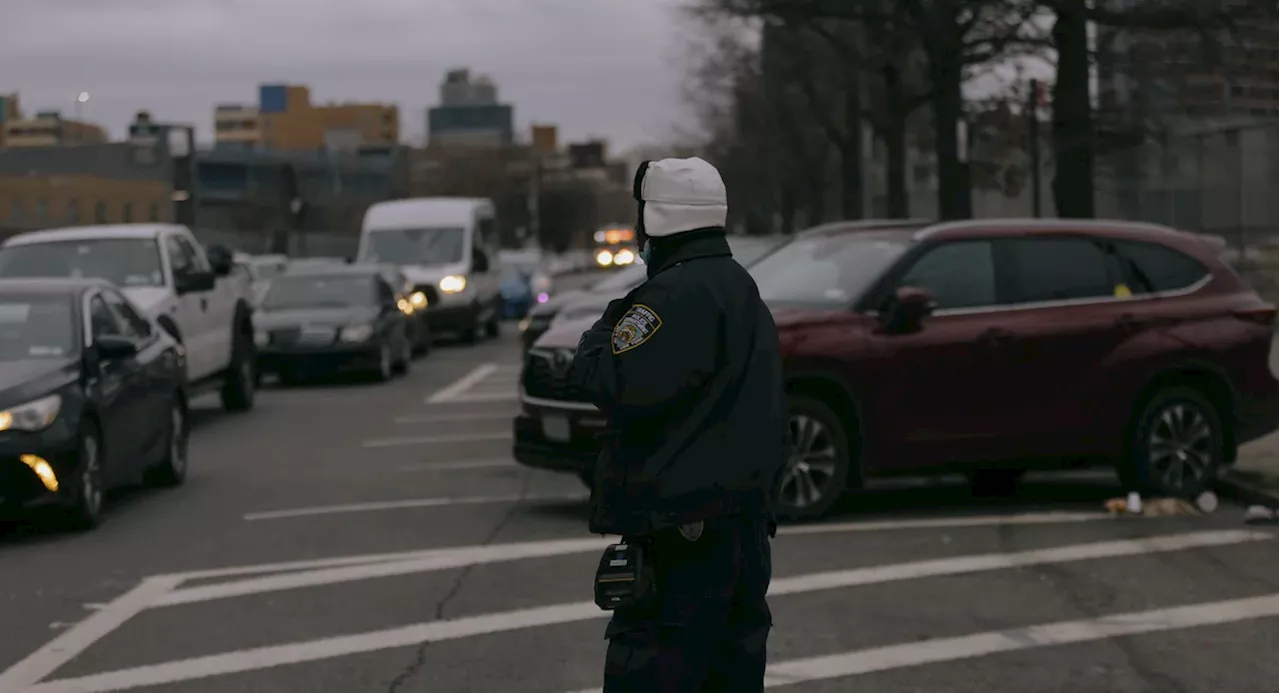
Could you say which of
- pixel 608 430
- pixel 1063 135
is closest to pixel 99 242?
pixel 1063 135

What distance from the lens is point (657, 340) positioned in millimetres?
4375

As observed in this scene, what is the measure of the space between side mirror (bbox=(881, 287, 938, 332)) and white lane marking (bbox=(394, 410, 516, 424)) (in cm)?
806

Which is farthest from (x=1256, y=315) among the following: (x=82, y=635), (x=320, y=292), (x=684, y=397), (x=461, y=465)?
(x=320, y=292)

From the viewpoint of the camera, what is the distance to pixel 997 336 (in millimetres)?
11469

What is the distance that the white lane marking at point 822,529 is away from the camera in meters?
9.86

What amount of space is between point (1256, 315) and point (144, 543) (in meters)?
6.75

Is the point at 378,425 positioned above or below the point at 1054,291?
below

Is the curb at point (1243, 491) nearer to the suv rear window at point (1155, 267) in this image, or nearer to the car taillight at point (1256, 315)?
the car taillight at point (1256, 315)

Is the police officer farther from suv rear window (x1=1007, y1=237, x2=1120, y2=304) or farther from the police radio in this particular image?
suv rear window (x1=1007, y1=237, x2=1120, y2=304)

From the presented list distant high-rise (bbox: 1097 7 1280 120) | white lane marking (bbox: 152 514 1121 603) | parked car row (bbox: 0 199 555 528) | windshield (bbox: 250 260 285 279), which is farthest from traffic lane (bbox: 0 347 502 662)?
windshield (bbox: 250 260 285 279)

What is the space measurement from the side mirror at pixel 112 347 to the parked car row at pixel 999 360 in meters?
2.37

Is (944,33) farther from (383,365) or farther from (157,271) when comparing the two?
(157,271)

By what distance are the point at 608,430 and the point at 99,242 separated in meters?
15.0

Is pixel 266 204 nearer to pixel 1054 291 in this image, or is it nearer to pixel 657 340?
pixel 1054 291
